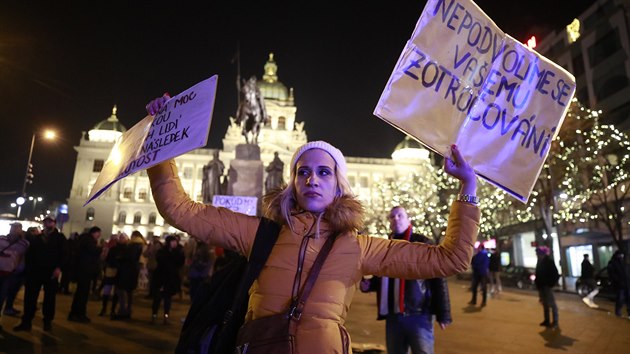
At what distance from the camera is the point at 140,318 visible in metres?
9.11

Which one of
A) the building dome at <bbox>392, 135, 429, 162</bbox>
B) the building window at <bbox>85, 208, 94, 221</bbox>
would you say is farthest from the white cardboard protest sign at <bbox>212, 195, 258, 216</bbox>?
the building dome at <bbox>392, 135, 429, 162</bbox>

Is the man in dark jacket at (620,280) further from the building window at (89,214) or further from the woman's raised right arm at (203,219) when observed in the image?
the building window at (89,214)

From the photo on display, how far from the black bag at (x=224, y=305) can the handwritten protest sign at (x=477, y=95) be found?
103cm

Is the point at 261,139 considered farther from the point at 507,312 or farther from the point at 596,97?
the point at 507,312

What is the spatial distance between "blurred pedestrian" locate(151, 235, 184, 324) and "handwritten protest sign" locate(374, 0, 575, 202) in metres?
→ 7.71

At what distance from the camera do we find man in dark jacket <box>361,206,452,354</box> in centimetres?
390

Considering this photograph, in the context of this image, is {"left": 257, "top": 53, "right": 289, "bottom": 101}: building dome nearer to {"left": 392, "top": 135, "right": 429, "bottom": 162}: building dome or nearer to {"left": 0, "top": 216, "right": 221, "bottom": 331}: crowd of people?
{"left": 392, "top": 135, "right": 429, "bottom": 162}: building dome

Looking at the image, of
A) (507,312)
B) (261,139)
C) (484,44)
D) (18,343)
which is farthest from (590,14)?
(261,139)

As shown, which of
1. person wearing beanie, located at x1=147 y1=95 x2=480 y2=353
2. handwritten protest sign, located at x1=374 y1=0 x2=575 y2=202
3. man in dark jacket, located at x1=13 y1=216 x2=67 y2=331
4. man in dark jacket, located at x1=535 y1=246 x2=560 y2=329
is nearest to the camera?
person wearing beanie, located at x1=147 y1=95 x2=480 y2=353

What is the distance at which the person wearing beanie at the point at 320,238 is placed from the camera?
1.85m

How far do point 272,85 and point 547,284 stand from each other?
8196 centimetres

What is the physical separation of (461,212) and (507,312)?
447 inches

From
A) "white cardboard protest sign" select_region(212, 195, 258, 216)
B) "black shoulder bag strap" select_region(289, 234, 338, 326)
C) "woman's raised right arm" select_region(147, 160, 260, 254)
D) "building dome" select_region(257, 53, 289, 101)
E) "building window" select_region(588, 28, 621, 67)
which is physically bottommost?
"black shoulder bag strap" select_region(289, 234, 338, 326)

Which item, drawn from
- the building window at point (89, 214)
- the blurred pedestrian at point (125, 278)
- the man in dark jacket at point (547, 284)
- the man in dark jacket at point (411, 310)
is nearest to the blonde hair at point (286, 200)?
the man in dark jacket at point (411, 310)
